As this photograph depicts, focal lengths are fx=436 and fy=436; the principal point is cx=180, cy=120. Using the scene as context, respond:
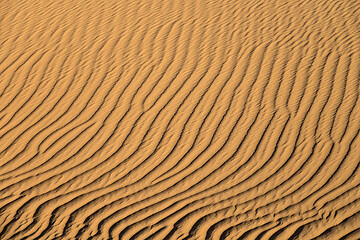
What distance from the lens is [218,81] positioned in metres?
6.43

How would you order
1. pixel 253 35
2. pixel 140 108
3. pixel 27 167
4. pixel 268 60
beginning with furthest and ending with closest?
1. pixel 253 35
2. pixel 268 60
3. pixel 140 108
4. pixel 27 167

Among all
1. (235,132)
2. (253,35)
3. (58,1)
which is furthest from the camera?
(58,1)

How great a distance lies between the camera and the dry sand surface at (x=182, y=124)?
436cm

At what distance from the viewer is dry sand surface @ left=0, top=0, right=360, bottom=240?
4.36 meters

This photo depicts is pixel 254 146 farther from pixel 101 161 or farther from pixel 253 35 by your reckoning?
pixel 253 35

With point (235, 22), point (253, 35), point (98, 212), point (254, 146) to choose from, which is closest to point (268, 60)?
point (253, 35)

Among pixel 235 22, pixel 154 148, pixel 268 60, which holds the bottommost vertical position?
pixel 154 148

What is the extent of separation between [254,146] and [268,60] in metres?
2.16

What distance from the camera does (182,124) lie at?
18.5 feet

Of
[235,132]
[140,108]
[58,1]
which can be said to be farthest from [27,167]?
[58,1]

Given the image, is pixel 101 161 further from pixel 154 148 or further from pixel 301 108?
pixel 301 108

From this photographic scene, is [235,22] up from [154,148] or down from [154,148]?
up

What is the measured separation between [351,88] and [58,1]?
251 inches

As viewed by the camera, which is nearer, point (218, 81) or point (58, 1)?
point (218, 81)
